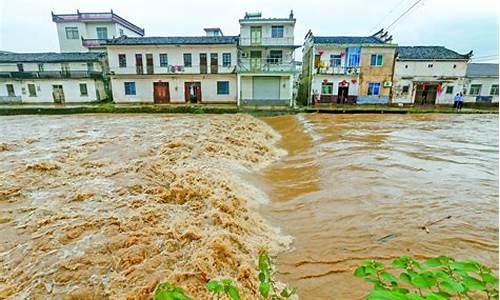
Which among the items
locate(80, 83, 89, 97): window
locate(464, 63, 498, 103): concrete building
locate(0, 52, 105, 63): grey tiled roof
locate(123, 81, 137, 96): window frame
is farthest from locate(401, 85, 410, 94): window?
locate(80, 83, 89, 97): window

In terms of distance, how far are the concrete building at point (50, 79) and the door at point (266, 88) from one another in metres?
14.8

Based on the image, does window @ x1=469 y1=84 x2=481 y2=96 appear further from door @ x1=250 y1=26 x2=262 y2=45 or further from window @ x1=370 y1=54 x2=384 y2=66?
door @ x1=250 y1=26 x2=262 y2=45

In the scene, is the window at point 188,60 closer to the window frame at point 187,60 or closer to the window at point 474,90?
the window frame at point 187,60

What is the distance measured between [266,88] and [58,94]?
63.6ft

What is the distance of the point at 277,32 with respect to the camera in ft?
84.9

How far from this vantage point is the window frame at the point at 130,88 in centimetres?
2608

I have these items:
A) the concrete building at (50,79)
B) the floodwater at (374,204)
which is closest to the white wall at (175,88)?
the concrete building at (50,79)

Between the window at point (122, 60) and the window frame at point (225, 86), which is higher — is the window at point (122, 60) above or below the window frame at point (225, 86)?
above

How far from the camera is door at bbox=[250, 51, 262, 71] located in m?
25.1

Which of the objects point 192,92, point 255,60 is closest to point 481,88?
point 255,60

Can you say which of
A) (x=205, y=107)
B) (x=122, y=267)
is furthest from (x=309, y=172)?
(x=205, y=107)

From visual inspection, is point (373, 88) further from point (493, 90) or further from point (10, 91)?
point (10, 91)

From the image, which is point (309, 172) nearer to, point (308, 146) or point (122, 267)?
point (308, 146)

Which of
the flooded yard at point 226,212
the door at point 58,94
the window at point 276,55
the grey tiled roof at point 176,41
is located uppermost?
the grey tiled roof at point 176,41
